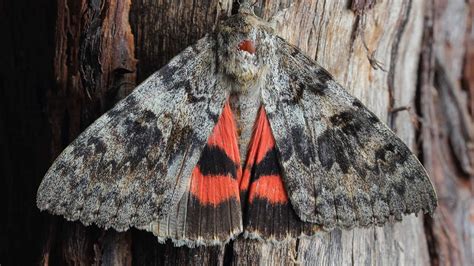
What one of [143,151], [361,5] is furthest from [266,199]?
[361,5]

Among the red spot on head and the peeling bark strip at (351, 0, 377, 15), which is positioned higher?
the peeling bark strip at (351, 0, 377, 15)

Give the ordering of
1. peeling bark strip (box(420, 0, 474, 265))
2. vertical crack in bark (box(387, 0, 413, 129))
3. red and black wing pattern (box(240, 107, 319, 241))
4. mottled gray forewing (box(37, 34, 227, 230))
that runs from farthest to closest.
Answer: peeling bark strip (box(420, 0, 474, 265))
vertical crack in bark (box(387, 0, 413, 129))
red and black wing pattern (box(240, 107, 319, 241))
mottled gray forewing (box(37, 34, 227, 230))

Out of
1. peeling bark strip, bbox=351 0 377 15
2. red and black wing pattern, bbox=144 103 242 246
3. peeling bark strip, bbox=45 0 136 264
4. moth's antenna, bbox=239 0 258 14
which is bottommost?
red and black wing pattern, bbox=144 103 242 246

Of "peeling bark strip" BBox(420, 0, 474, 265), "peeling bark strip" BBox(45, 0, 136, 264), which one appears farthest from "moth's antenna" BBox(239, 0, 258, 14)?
"peeling bark strip" BBox(420, 0, 474, 265)

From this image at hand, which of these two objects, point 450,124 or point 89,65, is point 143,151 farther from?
point 450,124

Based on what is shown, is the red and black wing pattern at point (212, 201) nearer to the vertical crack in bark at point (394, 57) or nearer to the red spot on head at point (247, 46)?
the red spot on head at point (247, 46)

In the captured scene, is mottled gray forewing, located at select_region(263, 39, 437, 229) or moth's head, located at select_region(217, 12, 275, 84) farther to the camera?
moth's head, located at select_region(217, 12, 275, 84)

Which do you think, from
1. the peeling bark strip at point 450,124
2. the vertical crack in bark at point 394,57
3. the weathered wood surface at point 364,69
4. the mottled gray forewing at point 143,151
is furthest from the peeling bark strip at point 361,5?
the peeling bark strip at point 450,124

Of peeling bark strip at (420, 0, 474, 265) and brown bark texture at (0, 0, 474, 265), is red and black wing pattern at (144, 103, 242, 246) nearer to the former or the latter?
brown bark texture at (0, 0, 474, 265)

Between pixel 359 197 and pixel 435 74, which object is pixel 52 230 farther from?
pixel 435 74
